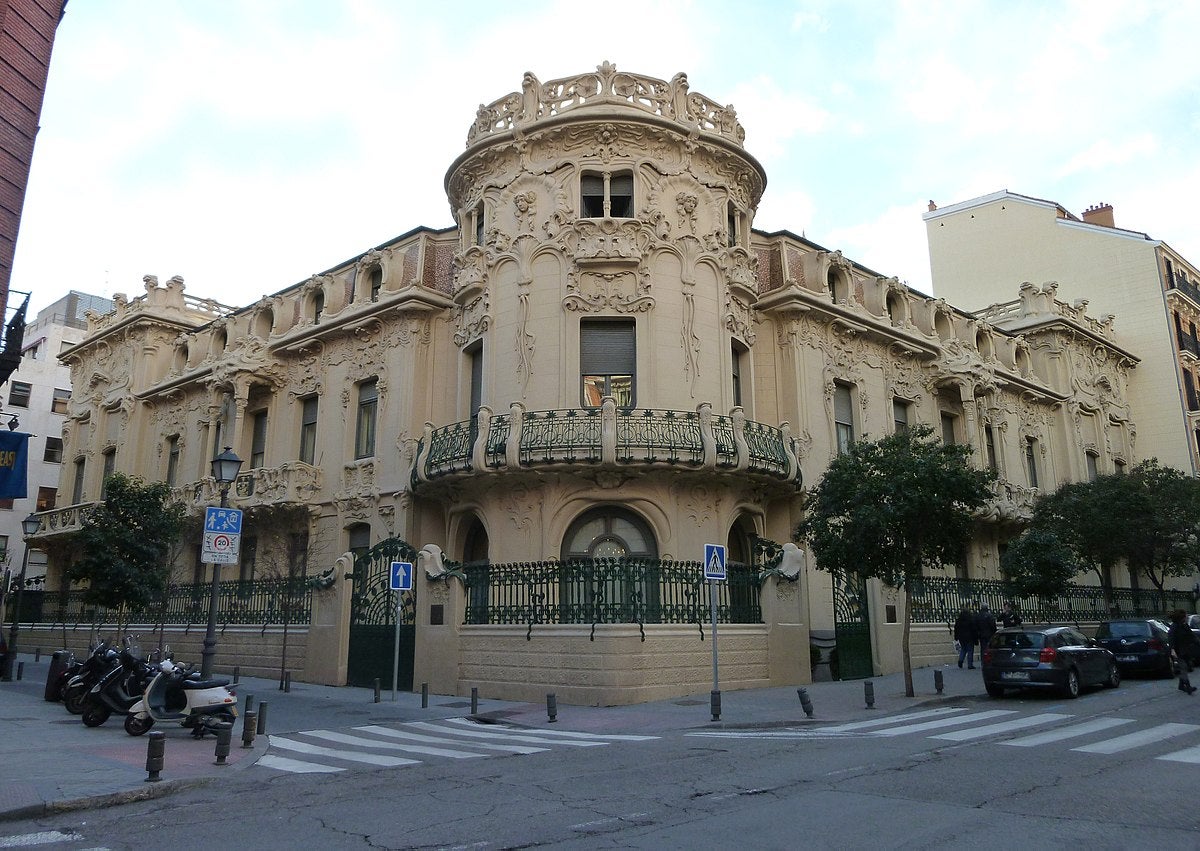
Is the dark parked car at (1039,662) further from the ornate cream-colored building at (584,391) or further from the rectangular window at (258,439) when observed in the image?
the rectangular window at (258,439)

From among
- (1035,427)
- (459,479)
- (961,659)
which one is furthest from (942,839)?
(1035,427)

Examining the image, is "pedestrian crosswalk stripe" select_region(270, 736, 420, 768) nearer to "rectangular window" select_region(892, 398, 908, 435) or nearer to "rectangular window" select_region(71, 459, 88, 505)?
A: "rectangular window" select_region(892, 398, 908, 435)

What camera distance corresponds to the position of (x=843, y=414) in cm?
2697

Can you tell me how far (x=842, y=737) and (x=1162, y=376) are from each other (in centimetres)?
3672

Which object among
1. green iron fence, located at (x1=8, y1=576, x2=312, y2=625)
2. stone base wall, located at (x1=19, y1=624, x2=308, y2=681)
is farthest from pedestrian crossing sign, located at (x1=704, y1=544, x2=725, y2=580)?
stone base wall, located at (x1=19, y1=624, x2=308, y2=681)

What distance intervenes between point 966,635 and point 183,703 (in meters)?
18.7

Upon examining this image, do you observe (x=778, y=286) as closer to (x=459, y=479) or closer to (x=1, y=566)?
(x=459, y=479)

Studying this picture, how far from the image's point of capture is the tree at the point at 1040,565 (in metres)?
25.0

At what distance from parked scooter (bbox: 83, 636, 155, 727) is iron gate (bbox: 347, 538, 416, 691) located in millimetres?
6472

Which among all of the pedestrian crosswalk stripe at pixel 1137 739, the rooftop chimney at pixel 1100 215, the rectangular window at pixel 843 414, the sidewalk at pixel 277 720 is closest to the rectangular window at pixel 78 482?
the sidewalk at pixel 277 720

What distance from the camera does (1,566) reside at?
49.9 meters

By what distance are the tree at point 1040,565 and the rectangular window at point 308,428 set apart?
21.8 m

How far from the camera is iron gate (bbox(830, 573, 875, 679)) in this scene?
2145 cm

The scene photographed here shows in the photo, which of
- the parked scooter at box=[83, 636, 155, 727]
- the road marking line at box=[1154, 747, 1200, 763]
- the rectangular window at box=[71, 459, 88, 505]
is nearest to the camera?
the road marking line at box=[1154, 747, 1200, 763]
